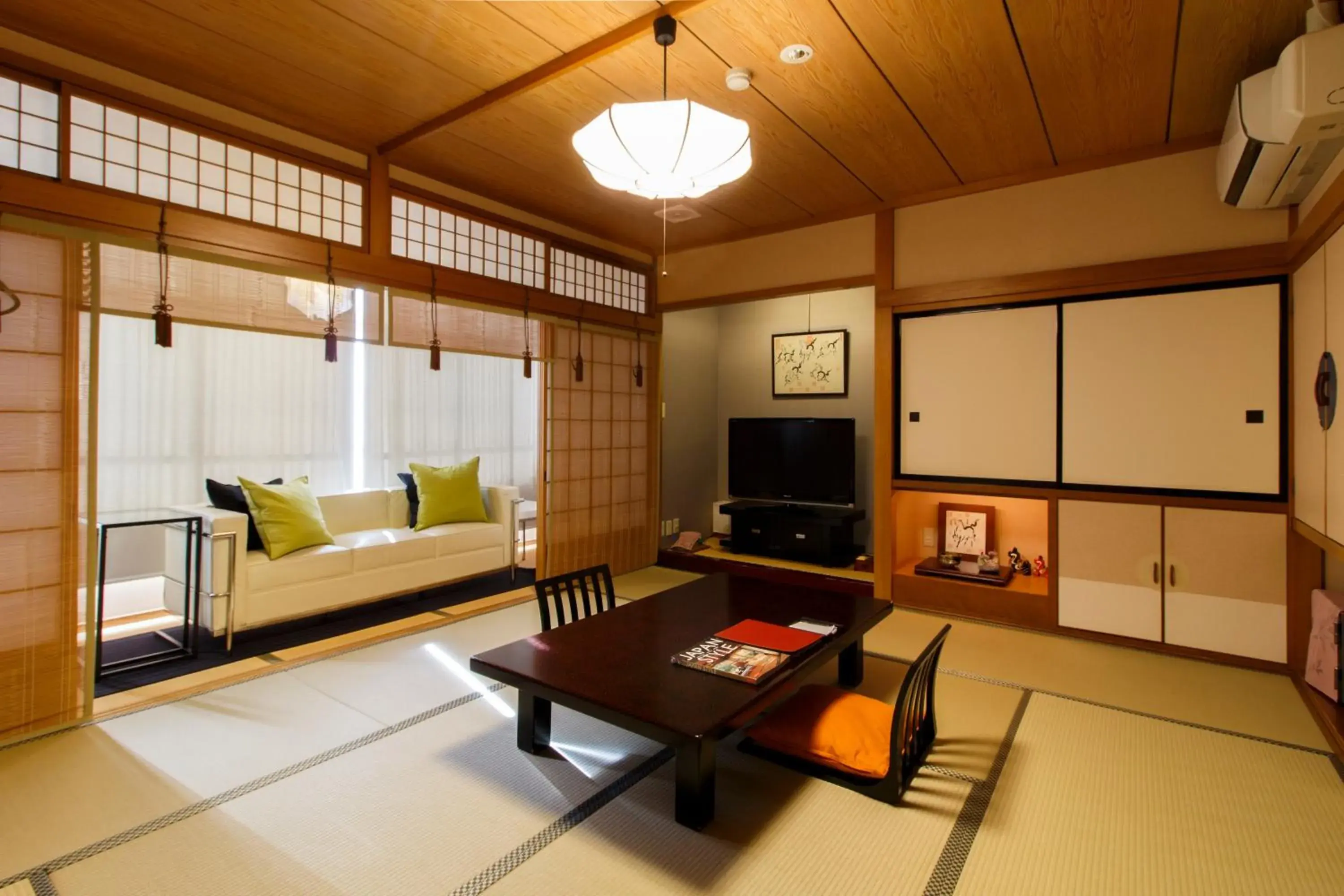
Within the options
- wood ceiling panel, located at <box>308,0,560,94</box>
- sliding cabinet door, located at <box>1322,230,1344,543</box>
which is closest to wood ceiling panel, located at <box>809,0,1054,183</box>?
wood ceiling panel, located at <box>308,0,560,94</box>

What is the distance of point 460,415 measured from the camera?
6.19 meters

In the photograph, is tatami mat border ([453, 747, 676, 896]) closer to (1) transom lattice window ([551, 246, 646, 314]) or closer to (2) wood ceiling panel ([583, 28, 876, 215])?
(2) wood ceiling panel ([583, 28, 876, 215])

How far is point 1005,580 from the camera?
3896 millimetres

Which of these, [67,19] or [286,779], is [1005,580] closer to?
[286,779]

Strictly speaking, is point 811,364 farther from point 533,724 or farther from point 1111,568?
point 533,724

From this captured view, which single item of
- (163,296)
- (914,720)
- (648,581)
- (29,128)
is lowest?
(648,581)

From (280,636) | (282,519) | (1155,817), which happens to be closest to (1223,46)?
(1155,817)

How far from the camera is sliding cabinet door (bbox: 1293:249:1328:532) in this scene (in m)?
2.55

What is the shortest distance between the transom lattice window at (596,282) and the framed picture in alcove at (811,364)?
1328mm

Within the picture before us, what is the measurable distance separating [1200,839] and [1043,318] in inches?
105

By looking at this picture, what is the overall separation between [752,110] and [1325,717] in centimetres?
340

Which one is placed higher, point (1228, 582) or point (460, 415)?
point (460, 415)

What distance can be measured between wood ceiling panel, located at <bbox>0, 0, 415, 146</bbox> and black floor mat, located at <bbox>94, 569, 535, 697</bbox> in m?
2.64

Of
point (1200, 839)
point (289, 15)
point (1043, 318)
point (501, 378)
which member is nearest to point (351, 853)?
point (1200, 839)
